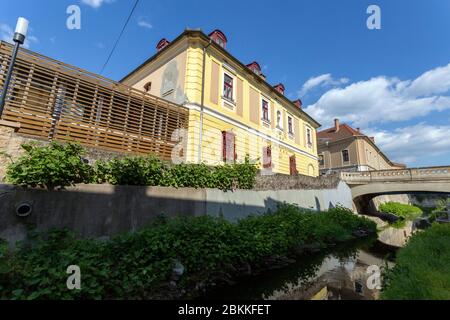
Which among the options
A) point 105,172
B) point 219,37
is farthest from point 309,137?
point 105,172

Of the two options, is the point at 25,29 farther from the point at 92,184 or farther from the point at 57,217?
the point at 57,217

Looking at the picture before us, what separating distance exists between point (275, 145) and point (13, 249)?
46.6 feet

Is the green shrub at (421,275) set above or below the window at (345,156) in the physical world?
below

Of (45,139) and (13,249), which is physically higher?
(45,139)

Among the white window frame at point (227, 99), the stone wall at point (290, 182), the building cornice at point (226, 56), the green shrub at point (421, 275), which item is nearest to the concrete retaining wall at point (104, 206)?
the stone wall at point (290, 182)

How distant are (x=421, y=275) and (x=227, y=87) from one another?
36.8 feet

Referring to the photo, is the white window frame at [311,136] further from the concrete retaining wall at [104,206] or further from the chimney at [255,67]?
the concrete retaining wall at [104,206]

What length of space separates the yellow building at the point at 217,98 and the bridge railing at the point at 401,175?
6641mm

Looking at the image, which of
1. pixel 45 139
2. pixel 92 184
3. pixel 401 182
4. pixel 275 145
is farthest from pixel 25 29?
pixel 401 182

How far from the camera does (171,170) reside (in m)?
7.19

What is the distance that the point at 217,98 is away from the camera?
39.1ft

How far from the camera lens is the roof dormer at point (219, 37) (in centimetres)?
1308

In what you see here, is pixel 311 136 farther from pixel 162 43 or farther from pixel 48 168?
pixel 48 168
